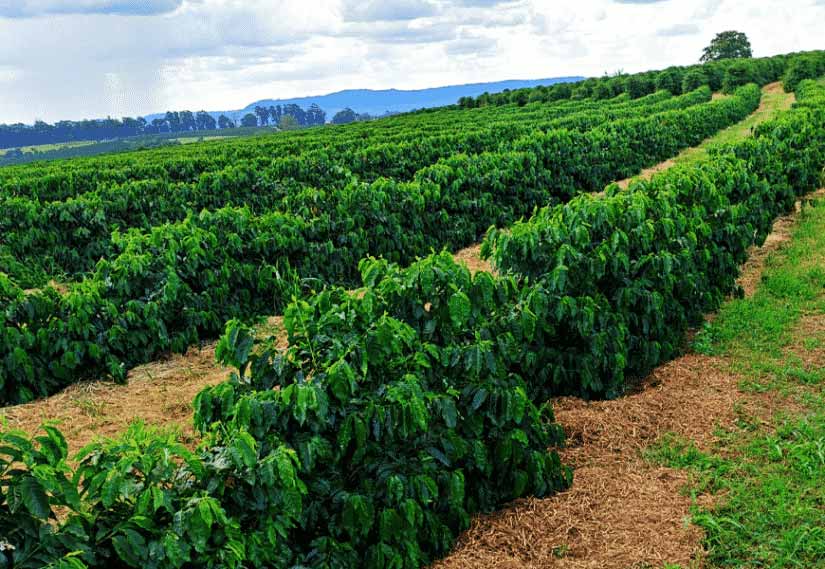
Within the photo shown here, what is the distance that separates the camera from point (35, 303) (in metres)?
7.32

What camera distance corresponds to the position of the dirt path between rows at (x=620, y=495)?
4277 millimetres

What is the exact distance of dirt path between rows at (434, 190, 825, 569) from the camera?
4277 mm

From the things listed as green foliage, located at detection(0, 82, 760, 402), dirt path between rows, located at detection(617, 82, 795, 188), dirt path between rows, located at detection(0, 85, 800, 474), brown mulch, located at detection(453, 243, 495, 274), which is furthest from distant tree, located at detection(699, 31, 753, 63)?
dirt path between rows, located at detection(0, 85, 800, 474)

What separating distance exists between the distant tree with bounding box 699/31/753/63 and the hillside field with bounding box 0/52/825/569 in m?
96.7

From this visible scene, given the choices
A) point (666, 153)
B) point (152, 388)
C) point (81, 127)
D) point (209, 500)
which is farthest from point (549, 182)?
point (81, 127)

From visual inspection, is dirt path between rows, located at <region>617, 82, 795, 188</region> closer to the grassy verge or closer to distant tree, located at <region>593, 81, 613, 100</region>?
the grassy verge

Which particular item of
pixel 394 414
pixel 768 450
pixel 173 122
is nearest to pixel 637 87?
pixel 768 450

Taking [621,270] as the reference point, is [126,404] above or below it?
below

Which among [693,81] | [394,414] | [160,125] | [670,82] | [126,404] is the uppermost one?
[160,125]

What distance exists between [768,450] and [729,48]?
348ft

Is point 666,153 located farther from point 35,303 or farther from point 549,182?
point 35,303

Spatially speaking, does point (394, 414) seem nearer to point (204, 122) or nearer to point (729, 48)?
point (729, 48)

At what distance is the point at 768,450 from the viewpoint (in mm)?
5348

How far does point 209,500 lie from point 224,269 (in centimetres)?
606
